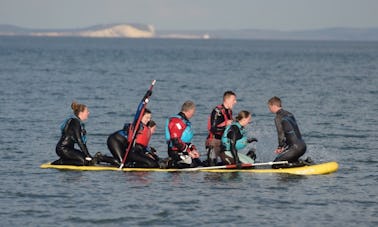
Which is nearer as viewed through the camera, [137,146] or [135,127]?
[135,127]

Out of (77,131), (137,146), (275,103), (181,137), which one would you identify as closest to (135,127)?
(137,146)

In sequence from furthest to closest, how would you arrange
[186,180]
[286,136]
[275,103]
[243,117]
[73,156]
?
[73,156] < [286,136] < [275,103] < [243,117] < [186,180]

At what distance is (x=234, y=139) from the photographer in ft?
67.6

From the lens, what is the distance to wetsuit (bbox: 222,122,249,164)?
20.7m

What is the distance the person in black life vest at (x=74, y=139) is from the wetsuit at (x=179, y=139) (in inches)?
78.2

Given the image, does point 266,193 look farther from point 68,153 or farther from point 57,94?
point 57,94

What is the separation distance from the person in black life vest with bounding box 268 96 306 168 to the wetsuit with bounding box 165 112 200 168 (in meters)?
2.08

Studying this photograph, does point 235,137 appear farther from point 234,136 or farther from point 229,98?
point 229,98

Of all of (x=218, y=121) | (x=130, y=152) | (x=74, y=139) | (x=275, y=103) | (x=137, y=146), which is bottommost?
(x=130, y=152)

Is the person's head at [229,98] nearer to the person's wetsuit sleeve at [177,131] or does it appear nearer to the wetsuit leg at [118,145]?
the person's wetsuit sleeve at [177,131]

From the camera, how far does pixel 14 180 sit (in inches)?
804

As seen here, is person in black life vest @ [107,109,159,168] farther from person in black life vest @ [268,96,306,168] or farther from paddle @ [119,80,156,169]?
person in black life vest @ [268,96,306,168]

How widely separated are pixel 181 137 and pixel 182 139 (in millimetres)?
72

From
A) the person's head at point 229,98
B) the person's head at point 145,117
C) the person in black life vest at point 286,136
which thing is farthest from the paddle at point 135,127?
the person in black life vest at point 286,136
